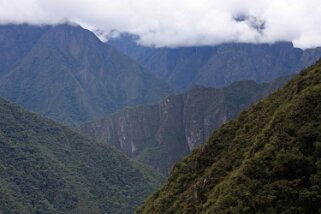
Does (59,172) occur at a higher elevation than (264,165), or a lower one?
lower

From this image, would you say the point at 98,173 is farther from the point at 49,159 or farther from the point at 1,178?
the point at 1,178

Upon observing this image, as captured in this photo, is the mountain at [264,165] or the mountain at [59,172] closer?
the mountain at [264,165]

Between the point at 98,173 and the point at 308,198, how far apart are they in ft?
398

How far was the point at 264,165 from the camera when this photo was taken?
34.4 meters

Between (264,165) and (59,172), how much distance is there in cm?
10808

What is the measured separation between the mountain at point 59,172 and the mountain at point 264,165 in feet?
250

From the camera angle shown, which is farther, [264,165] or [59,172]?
[59,172]

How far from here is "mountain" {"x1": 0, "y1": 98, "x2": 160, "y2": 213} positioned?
12675 cm

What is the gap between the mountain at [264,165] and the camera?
31828mm

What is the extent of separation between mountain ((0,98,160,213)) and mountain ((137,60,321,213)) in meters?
76.2

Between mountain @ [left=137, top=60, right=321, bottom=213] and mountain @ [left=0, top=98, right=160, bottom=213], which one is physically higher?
mountain @ [left=137, top=60, right=321, bottom=213]

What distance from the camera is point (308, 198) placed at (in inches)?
1198

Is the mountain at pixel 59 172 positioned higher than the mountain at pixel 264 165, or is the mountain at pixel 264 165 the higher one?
the mountain at pixel 264 165

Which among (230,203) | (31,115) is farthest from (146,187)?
(230,203)
